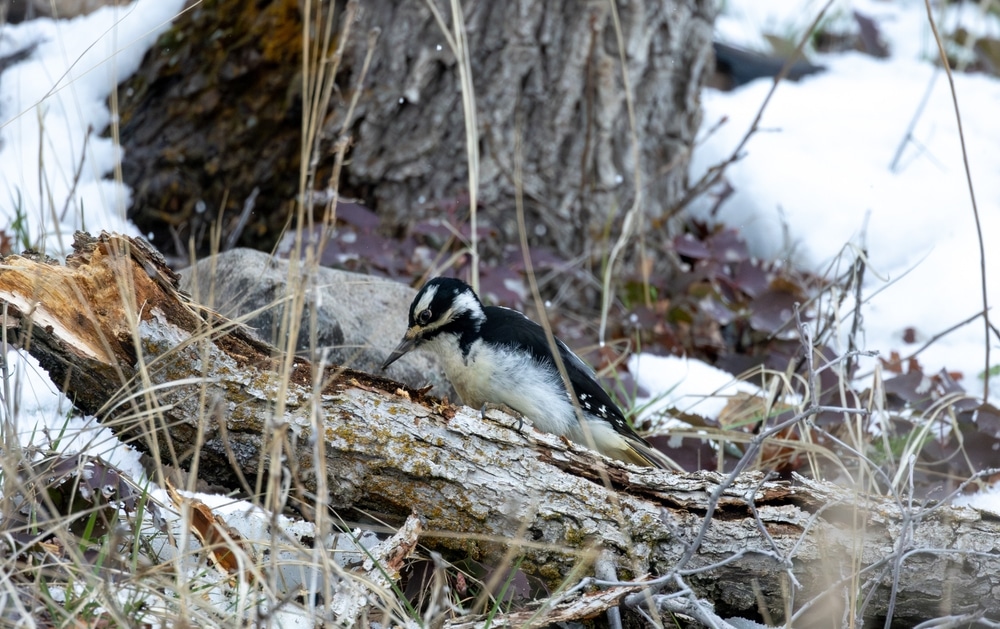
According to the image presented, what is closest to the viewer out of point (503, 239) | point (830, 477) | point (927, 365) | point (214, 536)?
point (214, 536)

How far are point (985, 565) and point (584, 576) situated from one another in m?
1.24

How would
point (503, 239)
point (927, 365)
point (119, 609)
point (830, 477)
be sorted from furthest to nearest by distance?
point (503, 239), point (927, 365), point (830, 477), point (119, 609)

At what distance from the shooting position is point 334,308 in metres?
4.51

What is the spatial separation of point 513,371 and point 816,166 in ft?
14.0

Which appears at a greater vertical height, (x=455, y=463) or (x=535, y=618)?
(x=455, y=463)

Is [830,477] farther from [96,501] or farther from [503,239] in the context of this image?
[96,501]

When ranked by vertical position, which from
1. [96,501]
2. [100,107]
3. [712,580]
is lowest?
[712,580]

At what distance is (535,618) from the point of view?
279 centimetres

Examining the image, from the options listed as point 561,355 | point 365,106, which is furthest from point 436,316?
point 365,106

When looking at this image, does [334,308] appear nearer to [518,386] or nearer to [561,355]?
[518,386]

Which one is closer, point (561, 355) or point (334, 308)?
point (561, 355)

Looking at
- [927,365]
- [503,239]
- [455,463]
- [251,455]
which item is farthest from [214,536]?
[927,365]

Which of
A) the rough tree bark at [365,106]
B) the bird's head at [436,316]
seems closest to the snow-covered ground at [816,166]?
the rough tree bark at [365,106]

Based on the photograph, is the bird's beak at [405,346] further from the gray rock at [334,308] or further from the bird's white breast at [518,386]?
the bird's white breast at [518,386]
